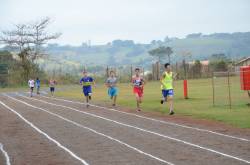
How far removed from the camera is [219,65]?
76.2 m

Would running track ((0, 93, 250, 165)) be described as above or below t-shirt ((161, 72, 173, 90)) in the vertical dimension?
below

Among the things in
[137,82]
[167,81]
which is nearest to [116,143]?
[167,81]

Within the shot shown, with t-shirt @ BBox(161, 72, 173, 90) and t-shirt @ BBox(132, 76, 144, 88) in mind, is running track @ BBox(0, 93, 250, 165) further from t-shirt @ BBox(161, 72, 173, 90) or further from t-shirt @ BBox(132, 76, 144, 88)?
t-shirt @ BBox(132, 76, 144, 88)

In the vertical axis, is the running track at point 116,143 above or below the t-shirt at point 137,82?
below

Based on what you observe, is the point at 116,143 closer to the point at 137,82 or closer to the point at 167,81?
the point at 167,81

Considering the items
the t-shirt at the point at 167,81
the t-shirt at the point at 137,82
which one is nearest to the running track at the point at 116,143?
the t-shirt at the point at 167,81

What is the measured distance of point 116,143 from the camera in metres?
13.9

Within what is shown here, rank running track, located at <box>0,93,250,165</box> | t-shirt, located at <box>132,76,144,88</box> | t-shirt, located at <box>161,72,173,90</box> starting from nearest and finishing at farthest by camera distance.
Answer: running track, located at <box>0,93,250,165</box>, t-shirt, located at <box>161,72,173,90</box>, t-shirt, located at <box>132,76,144,88</box>

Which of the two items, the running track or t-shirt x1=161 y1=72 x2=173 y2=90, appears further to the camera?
t-shirt x1=161 y1=72 x2=173 y2=90

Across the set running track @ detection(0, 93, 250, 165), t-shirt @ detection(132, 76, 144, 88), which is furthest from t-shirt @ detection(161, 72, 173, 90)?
running track @ detection(0, 93, 250, 165)

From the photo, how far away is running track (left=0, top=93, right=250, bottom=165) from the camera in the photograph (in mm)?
11375

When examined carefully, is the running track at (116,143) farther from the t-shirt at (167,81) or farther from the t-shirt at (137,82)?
the t-shirt at (137,82)

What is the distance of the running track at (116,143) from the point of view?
1138 cm

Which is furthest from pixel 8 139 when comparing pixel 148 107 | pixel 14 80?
pixel 14 80
